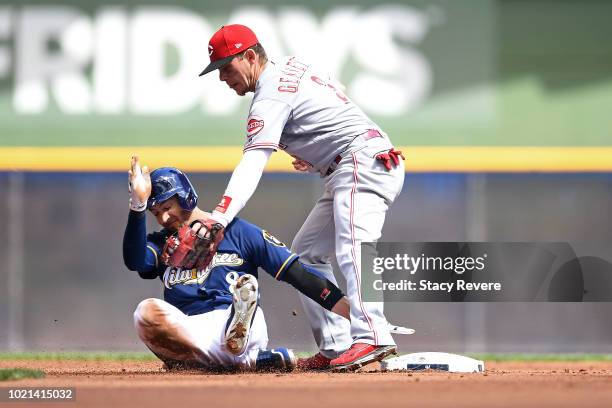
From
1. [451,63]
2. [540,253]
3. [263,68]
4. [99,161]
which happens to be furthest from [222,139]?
[263,68]

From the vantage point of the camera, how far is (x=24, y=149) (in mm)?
11188

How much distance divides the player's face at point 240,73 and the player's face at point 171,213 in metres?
0.72

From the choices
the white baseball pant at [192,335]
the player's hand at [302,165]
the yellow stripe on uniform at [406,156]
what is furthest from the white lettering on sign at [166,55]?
the white baseball pant at [192,335]

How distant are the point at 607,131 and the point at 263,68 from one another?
5.50 m

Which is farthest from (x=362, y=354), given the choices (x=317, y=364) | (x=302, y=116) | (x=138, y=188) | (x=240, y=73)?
(x=240, y=73)

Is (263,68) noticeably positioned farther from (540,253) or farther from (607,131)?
(607,131)

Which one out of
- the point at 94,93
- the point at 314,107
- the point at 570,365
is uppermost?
the point at 94,93

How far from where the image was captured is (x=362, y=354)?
6395 millimetres

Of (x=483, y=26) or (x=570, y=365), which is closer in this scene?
(x=570, y=365)

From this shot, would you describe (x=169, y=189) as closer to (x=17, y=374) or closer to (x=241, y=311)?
(x=241, y=311)

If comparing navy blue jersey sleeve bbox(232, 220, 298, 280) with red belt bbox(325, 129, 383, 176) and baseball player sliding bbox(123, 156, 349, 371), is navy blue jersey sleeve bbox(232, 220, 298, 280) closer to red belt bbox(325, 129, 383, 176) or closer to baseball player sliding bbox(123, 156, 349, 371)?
→ baseball player sliding bbox(123, 156, 349, 371)

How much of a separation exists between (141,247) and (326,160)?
1.14 metres

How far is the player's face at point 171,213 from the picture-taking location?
6477 mm

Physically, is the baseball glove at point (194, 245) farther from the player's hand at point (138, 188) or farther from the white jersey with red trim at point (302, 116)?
the white jersey with red trim at point (302, 116)
